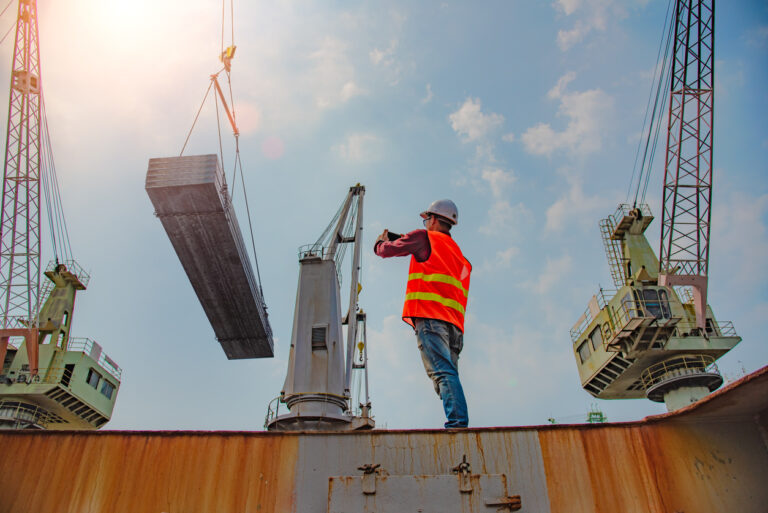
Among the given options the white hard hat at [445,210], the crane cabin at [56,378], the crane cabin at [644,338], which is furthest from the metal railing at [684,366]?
the crane cabin at [56,378]

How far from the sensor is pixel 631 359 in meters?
26.3

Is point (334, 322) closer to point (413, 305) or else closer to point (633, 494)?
point (413, 305)

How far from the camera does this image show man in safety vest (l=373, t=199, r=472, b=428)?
4.45 m

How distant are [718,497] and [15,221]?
41.8 m

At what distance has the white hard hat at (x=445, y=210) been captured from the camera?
540cm

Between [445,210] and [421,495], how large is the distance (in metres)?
3.05

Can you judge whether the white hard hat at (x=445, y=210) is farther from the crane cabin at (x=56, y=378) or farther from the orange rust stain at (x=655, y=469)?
the crane cabin at (x=56, y=378)

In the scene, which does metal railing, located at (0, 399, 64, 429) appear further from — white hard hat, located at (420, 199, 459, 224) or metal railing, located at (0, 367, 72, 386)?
white hard hat, located at (420, 199, 459, 224)

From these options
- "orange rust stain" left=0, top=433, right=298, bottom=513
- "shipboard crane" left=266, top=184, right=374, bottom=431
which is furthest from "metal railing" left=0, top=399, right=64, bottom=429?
"orange rust stain" left=0, top=433, right=298, bottom=513

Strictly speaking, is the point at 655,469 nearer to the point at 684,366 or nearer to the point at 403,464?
the point at 403,464

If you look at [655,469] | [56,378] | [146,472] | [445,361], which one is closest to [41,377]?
[56,378]

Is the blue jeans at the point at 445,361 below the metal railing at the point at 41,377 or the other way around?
below

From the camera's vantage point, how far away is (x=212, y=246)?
16.7m

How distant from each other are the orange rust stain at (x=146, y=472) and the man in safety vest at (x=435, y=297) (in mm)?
1407
